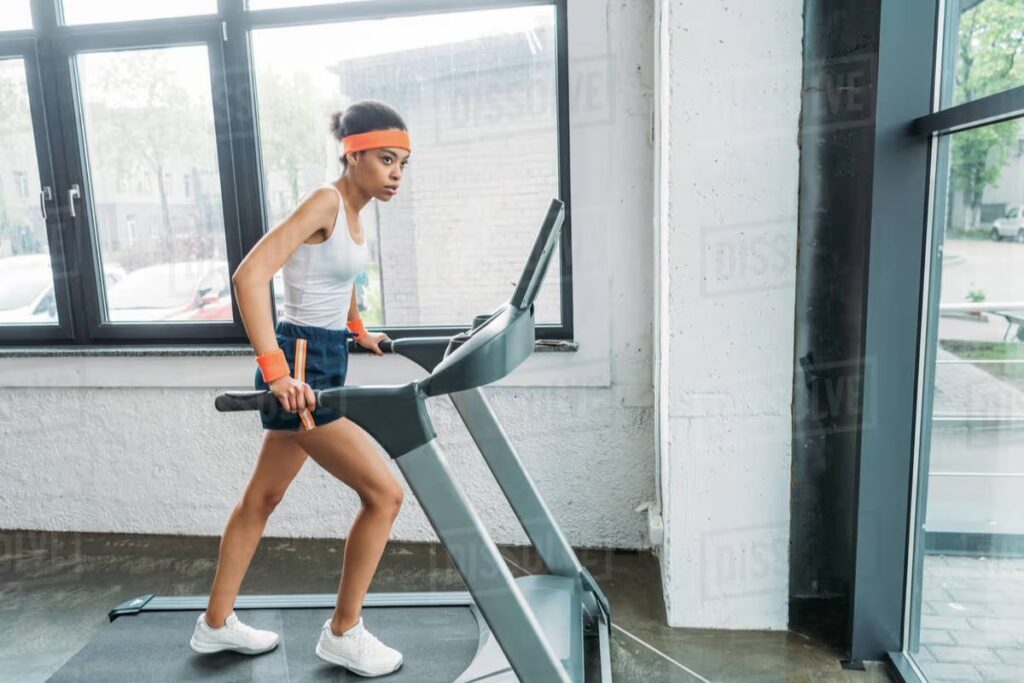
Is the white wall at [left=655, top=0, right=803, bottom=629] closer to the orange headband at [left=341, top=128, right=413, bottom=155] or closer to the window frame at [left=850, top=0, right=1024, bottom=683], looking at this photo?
the window frame at [left=850, top=0, right=1024, bottom=683]

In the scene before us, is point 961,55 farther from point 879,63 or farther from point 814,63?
point 814,63

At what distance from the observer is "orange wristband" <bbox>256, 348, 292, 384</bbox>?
5.56 ft

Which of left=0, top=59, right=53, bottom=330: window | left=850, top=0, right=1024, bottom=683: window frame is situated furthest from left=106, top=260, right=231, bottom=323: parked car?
left=850, top=0, right=1024, bottom=683: window frame

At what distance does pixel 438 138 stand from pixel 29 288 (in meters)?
1.86

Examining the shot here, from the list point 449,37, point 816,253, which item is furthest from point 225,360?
point 816,253

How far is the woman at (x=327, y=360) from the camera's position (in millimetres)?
1802

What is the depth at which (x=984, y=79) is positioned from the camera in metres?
1.67

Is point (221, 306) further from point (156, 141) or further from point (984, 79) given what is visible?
point (984, 79)

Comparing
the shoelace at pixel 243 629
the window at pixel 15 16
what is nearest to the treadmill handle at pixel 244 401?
the shoelace at pixel 243 629

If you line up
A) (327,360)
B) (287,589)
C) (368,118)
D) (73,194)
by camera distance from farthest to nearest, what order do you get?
1. (73,194)
2. (287,589)
3. (327,360)
4. (368,118)

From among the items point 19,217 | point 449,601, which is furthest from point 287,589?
point 19,217

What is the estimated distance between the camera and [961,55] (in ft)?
5.80

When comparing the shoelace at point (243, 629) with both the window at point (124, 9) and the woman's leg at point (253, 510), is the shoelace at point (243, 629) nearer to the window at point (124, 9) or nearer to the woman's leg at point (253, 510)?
the woman's leg at point (253, 510)

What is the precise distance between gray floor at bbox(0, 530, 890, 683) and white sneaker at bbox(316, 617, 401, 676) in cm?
18
